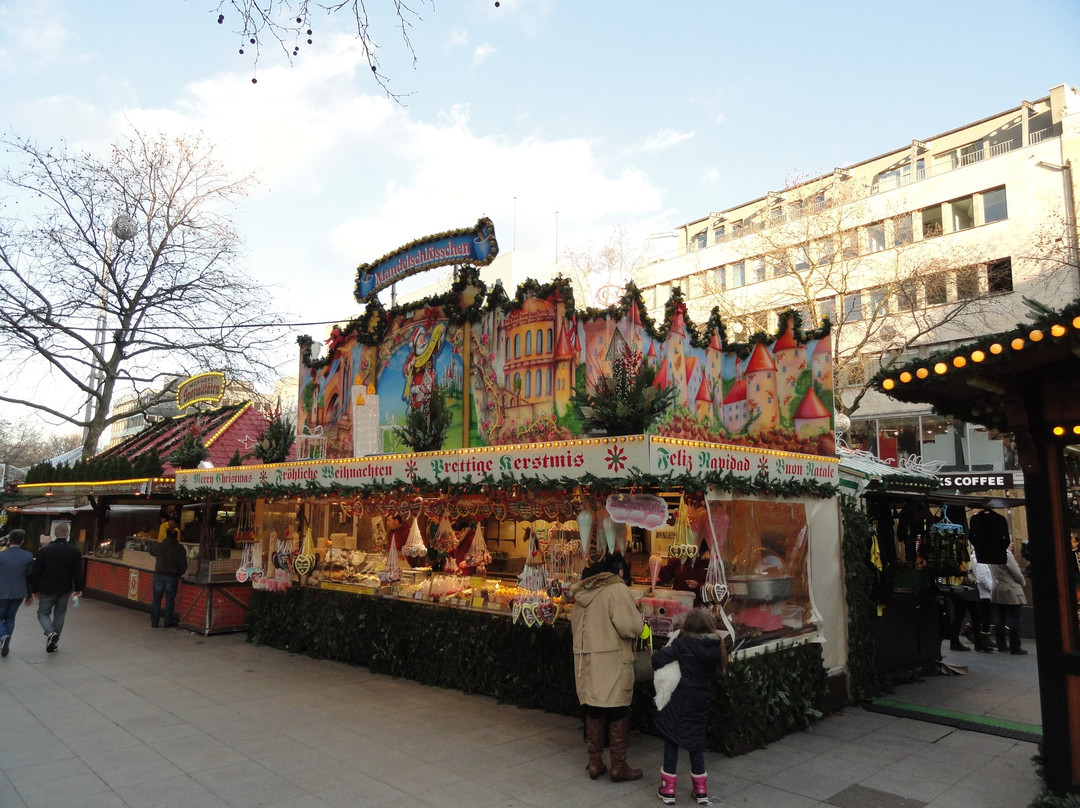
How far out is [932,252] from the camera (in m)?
25.0

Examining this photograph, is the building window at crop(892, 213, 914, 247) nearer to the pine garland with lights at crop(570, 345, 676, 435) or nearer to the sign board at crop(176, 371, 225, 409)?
the pine garland with lights at crop(570, 345, 676, 435)

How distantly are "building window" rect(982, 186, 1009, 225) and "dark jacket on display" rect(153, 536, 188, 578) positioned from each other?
26.3m

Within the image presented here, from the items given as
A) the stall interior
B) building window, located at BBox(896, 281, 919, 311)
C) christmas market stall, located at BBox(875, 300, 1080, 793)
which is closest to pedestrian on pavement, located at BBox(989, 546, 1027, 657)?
the stall interior

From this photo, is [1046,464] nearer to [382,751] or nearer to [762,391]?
[762,391]

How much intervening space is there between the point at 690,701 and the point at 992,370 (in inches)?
134

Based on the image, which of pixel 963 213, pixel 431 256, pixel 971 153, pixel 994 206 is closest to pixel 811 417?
pixel 431 256

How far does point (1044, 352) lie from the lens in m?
4.98

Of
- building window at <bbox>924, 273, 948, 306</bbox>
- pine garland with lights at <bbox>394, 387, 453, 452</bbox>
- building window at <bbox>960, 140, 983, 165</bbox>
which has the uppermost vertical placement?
building window at <bbox>960, 140, 983, 165</bbox>

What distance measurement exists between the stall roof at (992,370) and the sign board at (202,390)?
1589 cm

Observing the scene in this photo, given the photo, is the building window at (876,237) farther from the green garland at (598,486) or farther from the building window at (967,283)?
the green garland at (598,486)

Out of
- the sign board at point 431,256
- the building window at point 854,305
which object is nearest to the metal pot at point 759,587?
the sign board at point 431,256

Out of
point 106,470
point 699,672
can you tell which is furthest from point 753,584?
point 106,470

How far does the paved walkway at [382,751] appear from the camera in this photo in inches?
219

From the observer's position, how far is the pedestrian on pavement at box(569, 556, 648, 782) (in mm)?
5879
